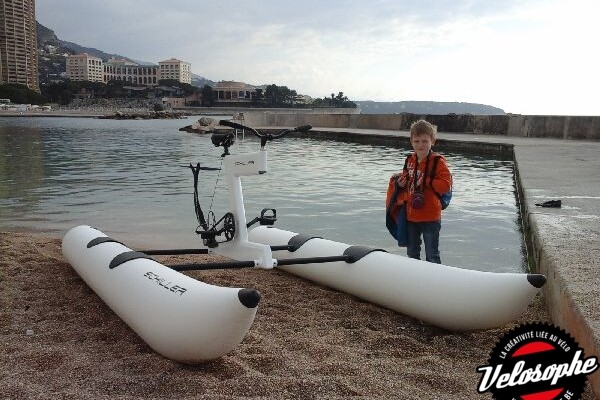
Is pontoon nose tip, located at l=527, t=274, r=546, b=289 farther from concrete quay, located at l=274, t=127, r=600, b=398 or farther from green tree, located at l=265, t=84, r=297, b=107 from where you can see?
green tree, located at l=265, t=84, r=297, b=107

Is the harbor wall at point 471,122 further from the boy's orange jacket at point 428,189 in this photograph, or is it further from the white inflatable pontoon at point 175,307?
the white inflatable pontoon at point 175,307

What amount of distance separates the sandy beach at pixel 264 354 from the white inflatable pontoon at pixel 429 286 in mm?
115

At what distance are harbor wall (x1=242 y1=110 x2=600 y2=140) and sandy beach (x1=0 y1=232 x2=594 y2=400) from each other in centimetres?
2148

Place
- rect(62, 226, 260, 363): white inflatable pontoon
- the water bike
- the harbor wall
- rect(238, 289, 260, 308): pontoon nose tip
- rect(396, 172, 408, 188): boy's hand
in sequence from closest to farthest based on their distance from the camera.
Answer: rect(238, 289, 260, 308): pontoon nose tip, rect(62, 226, 260, 363): white inflatable pontoon, the water bike, rect(396, 172, 408, 188): boy's hand, the harbor wall

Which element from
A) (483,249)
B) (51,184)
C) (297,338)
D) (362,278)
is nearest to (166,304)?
(297,338)

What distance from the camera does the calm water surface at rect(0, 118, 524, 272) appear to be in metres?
8.14

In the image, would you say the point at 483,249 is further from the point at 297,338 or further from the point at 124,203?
the point at 124,203

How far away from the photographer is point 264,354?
12.1 ft

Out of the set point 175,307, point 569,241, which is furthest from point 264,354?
point 569,241

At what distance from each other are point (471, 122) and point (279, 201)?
20.6 m

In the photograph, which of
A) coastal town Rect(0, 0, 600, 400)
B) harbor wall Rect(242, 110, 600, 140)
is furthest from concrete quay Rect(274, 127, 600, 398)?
harbor wall Rect(242, 110, 600, 140)

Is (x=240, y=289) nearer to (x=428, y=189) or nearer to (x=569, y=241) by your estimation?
(x=428, y=189)

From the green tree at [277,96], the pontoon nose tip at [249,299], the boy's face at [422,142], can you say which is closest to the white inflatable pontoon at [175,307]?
the pontoon nose tip at [249,299]

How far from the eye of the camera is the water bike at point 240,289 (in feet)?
10.9
